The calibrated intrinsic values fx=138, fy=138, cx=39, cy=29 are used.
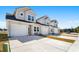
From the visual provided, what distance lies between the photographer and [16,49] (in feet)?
14.3

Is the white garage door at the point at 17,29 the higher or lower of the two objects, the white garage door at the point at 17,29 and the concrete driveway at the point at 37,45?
the higher

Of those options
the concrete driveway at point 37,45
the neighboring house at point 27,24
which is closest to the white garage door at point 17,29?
the neighboring house at point 27,24

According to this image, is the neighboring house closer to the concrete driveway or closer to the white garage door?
the white garage door

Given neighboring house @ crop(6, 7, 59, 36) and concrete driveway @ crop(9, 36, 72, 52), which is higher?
neighboring house @ crop(6, 7, 59, 36)

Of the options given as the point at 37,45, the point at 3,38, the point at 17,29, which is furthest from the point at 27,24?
the point at 3,38

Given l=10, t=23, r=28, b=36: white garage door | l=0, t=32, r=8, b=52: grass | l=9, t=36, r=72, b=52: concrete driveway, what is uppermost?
l=10, t=23, r=28, b=36: white garage door

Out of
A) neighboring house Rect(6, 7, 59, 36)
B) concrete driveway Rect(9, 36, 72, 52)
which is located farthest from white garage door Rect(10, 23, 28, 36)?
concrete driveway Rect(9, 36, 72, 52)

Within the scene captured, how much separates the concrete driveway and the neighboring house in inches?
9.0

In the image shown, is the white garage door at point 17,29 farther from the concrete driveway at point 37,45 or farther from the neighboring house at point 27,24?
the concrete driveway at point 37,45

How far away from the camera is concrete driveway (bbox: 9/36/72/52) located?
440 cm

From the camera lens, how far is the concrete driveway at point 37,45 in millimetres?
4398

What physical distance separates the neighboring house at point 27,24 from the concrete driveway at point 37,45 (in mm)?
229

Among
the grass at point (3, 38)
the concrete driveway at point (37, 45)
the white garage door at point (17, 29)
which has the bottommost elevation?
the concrete driveway at point (37, 45)
